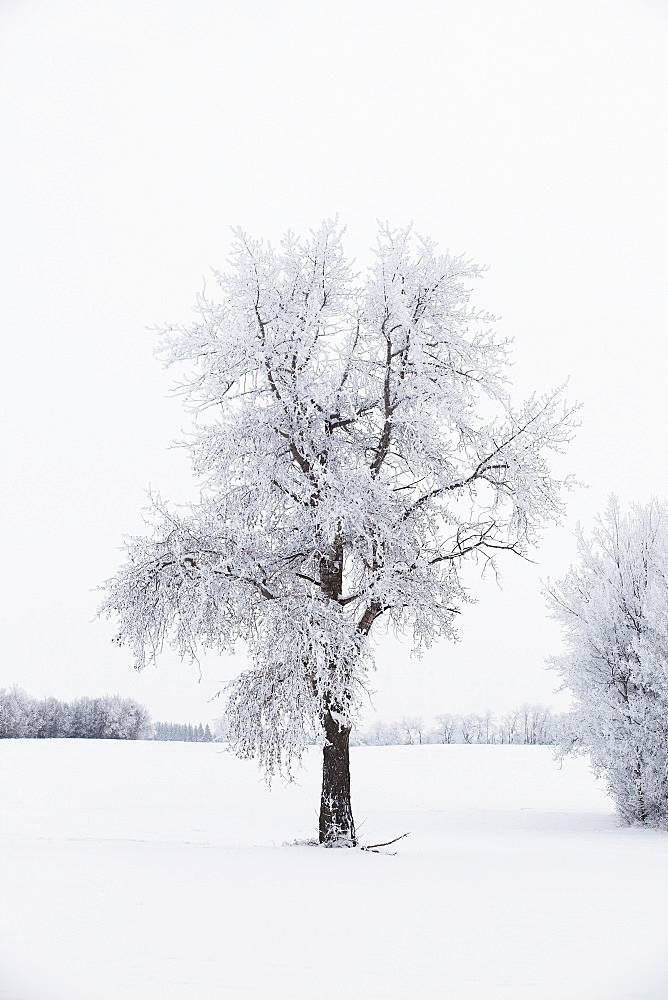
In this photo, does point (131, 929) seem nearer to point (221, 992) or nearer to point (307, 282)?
point (221, 992)

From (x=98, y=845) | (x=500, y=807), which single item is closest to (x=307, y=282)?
(x=98, y=845)

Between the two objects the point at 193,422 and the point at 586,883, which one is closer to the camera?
the point at 586,883

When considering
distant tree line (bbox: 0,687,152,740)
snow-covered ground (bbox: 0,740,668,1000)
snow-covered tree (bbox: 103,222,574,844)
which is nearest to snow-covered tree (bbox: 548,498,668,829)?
snow-covered ground (bbox: 0,740,668,1000)

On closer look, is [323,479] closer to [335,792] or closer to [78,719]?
[335,792]

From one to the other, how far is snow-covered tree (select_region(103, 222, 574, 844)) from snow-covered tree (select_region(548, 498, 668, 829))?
22.1ft

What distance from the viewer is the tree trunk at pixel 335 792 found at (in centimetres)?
1179

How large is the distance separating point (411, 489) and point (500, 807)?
14.5 meters

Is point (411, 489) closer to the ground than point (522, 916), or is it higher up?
higher up

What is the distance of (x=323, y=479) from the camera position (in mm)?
11625

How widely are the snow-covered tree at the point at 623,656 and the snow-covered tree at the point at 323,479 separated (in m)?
6.74

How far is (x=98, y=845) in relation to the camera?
10656 mm

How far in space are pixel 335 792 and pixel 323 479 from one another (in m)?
4.87

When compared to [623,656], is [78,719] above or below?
below

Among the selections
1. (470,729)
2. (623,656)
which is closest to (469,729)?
(470,729)
